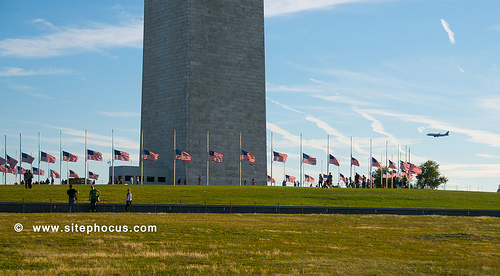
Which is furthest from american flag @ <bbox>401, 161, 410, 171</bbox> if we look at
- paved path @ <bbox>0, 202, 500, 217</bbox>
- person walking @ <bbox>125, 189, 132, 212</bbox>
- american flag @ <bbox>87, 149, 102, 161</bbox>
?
person walking @ <bbox>125, 189, 132, 212</bbox>

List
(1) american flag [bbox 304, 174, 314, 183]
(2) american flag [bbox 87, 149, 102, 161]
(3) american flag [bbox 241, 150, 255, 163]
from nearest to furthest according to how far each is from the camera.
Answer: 1. (2) american flag [bbox 87, 149, 102, 161]
2. (3) american flag [bbox 241, 150, 255, 163]
3. (1) american flag [bbox 304, 174, 314, 183]

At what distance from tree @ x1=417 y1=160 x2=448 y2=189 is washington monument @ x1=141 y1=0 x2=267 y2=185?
53529 millimetres

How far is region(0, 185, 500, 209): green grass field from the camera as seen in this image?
48.4 metres

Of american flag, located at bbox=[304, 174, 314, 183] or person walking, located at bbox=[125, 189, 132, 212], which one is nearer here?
person walking, located at bbox=[125, 189, 132, 212]

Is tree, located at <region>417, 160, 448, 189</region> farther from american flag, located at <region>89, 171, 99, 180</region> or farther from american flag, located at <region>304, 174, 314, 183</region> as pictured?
american flag, located at <region>89, 171, 99, 180</region>

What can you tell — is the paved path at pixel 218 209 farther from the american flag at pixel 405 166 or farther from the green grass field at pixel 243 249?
the american flag at pixel 405 166

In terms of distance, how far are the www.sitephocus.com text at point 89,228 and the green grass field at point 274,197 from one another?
20264mm

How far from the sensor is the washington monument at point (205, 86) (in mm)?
86625

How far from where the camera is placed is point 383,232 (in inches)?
1083

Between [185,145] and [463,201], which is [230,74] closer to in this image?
[185,145]

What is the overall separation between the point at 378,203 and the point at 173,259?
124 feet

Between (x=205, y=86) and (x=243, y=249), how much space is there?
2715 inches

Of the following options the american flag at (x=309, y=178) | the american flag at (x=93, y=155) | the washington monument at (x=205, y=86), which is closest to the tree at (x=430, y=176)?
the american flag at (x=309, y=178)

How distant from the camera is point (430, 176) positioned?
131 meters
